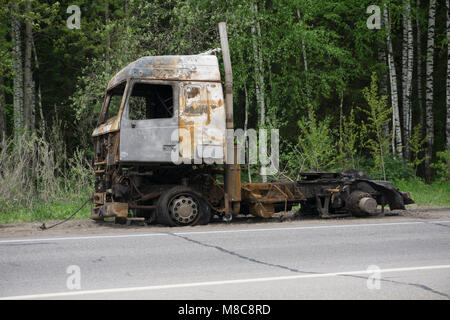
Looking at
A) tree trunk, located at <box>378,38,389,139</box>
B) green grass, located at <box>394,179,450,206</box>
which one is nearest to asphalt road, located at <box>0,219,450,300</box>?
green grass, located at <box>394,179,450,206</box>

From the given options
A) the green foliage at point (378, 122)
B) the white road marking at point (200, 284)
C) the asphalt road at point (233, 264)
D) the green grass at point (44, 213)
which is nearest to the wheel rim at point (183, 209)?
the asphalt road at point (233, 264)

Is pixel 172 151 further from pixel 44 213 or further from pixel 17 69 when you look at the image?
pixel 17 69

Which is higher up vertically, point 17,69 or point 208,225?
point 17,69

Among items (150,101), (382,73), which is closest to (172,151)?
(150,101)

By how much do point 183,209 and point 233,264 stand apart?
413 centimetres

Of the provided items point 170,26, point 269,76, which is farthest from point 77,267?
point 269,76

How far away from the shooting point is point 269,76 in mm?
25266

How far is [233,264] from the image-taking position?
24.6 feet

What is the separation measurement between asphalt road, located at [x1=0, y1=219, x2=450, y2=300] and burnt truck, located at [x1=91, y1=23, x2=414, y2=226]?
3.55 ft

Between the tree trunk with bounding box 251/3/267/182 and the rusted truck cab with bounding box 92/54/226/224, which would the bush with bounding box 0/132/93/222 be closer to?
the rusted truck cab with bounding box 92/54/226/224

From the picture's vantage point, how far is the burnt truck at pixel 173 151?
11.3 meters

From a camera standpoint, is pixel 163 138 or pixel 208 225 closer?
pixel 163 138

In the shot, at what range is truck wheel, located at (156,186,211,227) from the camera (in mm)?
11359

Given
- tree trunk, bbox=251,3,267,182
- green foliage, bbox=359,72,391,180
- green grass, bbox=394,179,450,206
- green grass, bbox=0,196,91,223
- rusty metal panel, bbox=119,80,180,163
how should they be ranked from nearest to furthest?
1. rusty metal panel, bbox=119,80,180,163
2. green grass, bbox=0,196,91,223
3. green grass, bbox=394,179,450,206
4. green foliage, bbox=359,72,391,180
5. tree trunk, bbox=251,3,267,182
